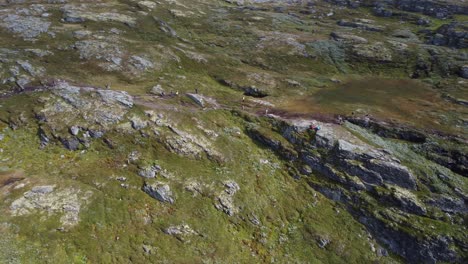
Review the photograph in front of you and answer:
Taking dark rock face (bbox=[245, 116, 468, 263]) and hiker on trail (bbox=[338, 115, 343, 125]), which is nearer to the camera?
dark rock face (bbox=[245, 116, 468, 263])

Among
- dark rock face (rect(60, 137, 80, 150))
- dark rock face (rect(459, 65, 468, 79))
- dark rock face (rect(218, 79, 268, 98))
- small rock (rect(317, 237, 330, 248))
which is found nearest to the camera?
small rock (rect(317, 237, 330, 248))

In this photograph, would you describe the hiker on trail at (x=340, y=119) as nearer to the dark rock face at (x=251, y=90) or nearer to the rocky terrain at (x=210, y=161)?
the rocky terrain at (x=210, y=161)

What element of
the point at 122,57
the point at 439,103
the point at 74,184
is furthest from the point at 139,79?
the point at 439,103

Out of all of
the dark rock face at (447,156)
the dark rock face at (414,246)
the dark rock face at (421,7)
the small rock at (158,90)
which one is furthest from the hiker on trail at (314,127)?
the dark rock face at (421,7)

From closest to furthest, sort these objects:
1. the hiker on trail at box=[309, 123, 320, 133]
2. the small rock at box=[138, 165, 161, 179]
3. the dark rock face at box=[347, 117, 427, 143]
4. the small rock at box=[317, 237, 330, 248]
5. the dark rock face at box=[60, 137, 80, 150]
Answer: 1. the small rock at box=[317, 237, 330, 248]
2. the small rock at box=[138, 165, 161, 179]
3. the dark rock face at box=[60, 137, 80, 150]
4. the hiker on trail at box=[309, 123, 320, 133]
5. the dark rock face at box=[347, 117, 427, 143]

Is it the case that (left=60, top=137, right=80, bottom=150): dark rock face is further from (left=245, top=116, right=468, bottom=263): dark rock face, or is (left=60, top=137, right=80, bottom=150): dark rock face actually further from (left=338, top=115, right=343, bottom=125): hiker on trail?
(left=338, top=115, right=343, bottom=125): hiker on trail

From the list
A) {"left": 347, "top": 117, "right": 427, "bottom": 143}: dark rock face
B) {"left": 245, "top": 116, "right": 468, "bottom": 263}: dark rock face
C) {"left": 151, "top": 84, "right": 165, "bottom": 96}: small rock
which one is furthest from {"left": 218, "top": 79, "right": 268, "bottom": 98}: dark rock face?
{"left": 347, "top": 117, "right": 427, "bottom": 143}: dark rock face

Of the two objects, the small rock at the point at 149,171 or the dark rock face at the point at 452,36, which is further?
the dark rock face at the point at 452,36

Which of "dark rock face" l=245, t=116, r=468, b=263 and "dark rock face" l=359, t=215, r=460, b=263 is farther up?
"dark rock face" l=245, t=116, r=468, b=263

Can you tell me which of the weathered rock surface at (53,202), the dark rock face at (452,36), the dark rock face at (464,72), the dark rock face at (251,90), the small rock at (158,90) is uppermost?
the dark rock face at (452,36)
